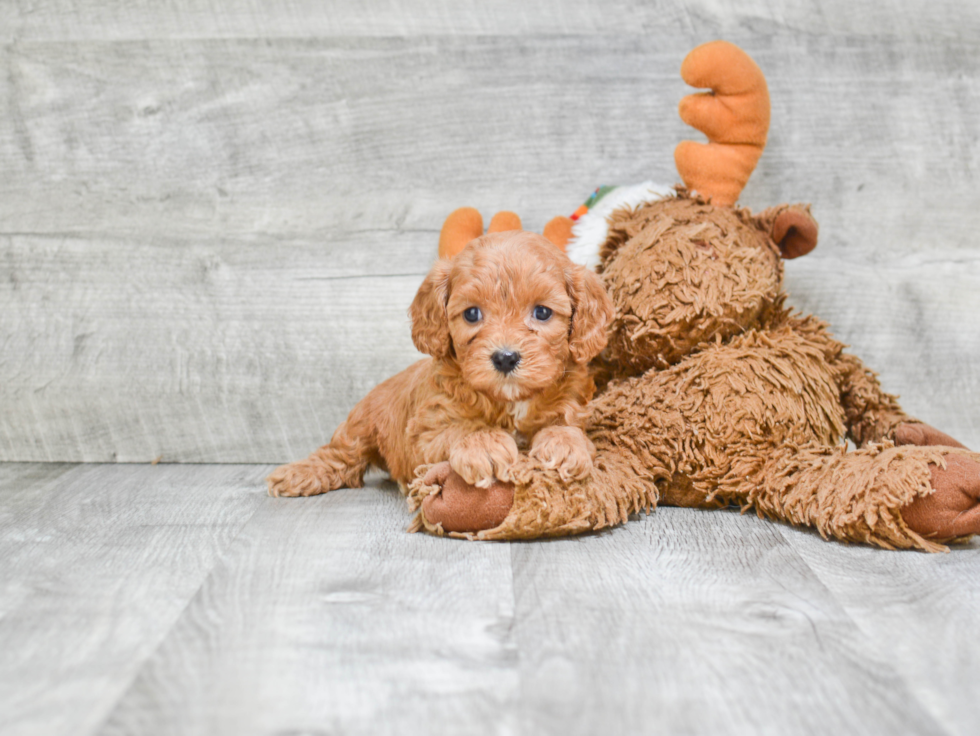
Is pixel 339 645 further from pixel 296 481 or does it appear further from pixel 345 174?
pixel 345 174

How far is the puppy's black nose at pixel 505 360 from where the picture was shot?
60.1 inches

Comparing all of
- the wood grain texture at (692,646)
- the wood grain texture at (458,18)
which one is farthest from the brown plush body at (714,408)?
the wood grain texture at (458,18)

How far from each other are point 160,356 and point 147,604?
1202mm

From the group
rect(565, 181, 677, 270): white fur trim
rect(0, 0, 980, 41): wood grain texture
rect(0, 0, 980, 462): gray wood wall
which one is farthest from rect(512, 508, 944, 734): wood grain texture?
rect(0, 0, 980, 41): wood grain texture

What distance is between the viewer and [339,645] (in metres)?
1.20

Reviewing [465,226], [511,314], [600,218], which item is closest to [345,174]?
[465,226]

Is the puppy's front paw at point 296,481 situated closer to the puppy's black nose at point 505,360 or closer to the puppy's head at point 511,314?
the puppy's head at point 511,314

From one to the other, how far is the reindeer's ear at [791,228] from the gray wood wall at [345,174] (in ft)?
1.15

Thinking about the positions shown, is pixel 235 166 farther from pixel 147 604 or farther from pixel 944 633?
pixel 944 633

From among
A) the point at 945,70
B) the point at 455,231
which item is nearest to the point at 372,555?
the point at 455,231

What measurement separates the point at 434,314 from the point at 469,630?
0.64 meters

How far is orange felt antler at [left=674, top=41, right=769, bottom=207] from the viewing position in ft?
6.45

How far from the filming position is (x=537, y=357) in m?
1.55

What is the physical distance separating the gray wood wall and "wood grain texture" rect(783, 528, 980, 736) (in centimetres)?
101
